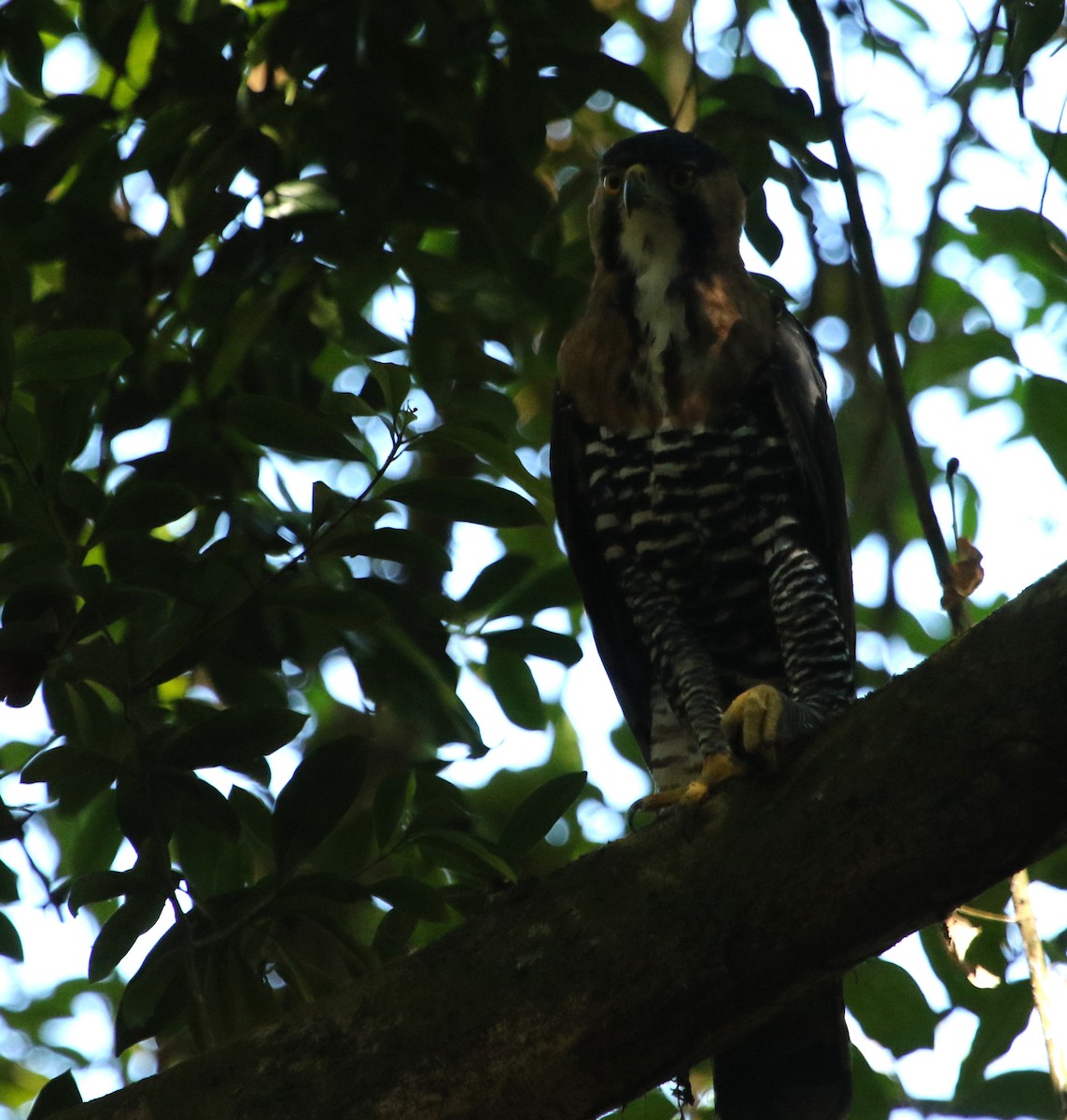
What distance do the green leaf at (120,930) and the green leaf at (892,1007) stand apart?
1.41 metres

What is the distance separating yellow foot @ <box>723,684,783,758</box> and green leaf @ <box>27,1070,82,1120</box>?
4.05ft

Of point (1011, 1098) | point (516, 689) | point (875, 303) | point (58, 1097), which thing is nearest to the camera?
point (58, 1097)

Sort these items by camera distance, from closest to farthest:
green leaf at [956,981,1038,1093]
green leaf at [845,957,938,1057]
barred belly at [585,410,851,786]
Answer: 1. green leaf at [956,981,1038,1093]
2. green leaf at [845,957,938,1057]
3. barred belly at [585,410,851,786]

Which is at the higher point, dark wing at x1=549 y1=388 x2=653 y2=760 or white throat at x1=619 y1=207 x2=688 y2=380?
white throat at x1=619 y1=207 x2=688 y2=380

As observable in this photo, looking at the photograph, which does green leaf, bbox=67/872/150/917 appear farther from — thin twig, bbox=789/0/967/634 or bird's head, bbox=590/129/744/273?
bird's head, bbox=590/129/744/273

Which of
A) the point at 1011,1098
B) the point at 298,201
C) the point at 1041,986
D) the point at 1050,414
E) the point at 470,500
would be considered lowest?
the point at 1011,1098

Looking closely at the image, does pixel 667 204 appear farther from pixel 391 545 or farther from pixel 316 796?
pixel 316 796

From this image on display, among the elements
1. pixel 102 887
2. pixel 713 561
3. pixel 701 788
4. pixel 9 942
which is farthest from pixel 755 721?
pixel 9 942

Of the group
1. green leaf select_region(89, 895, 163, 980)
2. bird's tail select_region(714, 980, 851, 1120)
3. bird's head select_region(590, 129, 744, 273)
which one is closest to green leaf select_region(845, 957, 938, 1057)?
bird's tail select_region(714, 980, 851, 1120)

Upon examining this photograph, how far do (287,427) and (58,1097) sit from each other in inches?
47.1

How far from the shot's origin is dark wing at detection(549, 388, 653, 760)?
3389 millimetres

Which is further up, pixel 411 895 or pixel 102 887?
pixel 102 887

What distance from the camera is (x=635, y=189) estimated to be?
339 centimetres

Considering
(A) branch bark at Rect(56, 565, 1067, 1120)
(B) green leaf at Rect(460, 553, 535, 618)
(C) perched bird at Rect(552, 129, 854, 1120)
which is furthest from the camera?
(C) perched bird at Rect(552, 129, 854, 1120)
